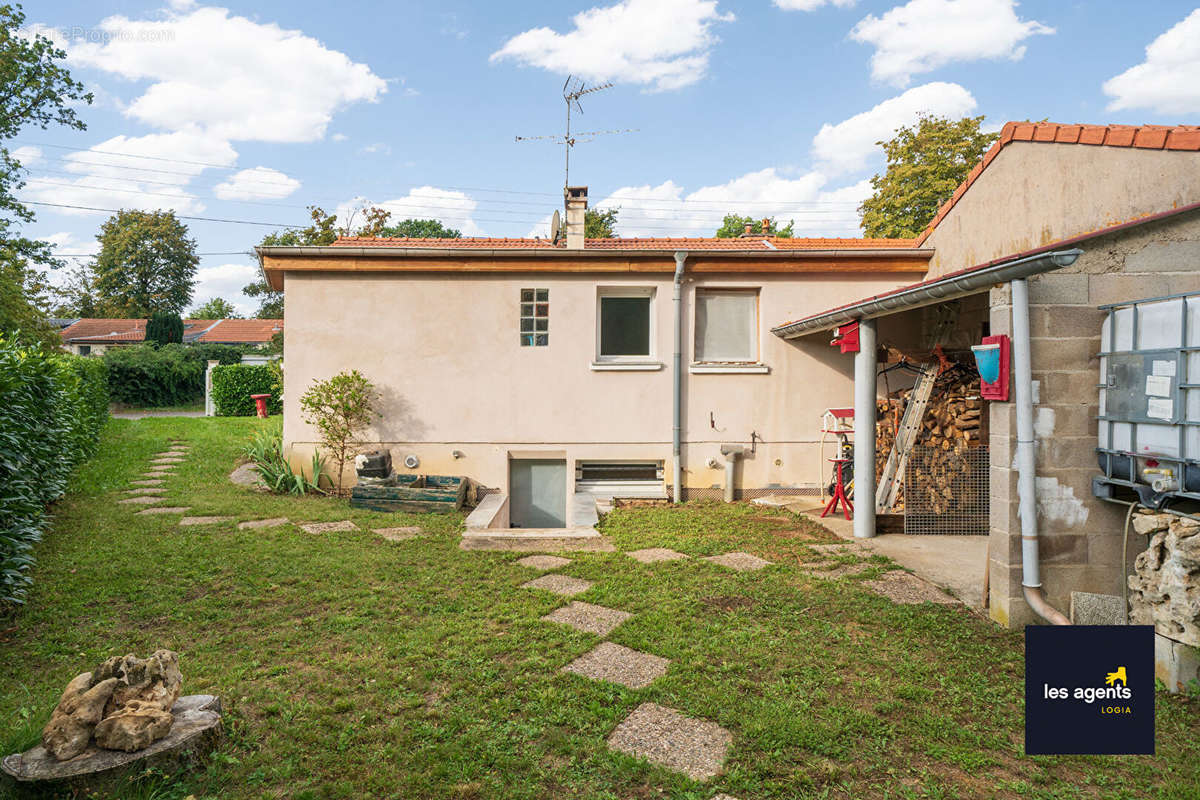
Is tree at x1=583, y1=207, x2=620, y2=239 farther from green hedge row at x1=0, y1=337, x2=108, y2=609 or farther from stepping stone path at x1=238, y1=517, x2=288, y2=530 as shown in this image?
stepping stone path at x1=238, y1=517, x2=288, y2=530

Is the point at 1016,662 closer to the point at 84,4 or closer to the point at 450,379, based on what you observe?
the point at 450,379

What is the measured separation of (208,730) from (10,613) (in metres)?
2.79

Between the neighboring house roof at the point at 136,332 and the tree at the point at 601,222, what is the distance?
769 inches

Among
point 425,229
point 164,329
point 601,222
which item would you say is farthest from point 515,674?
point 425,229

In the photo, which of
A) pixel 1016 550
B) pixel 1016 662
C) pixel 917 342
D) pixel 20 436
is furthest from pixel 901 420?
pixel 20 436

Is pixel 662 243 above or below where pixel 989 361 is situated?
above

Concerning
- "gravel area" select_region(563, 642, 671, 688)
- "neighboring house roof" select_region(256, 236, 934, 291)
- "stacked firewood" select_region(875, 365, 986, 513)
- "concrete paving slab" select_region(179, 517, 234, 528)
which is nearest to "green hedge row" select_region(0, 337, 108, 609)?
"concrete paving slab" select_region(179, 517, 234, 528)

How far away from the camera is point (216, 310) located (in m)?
54.8

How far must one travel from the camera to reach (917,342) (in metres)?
8.28

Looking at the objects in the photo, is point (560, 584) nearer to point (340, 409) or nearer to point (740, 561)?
point (740, 561)

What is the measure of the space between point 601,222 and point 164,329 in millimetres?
24546

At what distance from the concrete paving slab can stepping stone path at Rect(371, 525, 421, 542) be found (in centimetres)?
174

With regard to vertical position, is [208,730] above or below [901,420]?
below

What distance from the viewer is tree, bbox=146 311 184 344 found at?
28.0 meters
